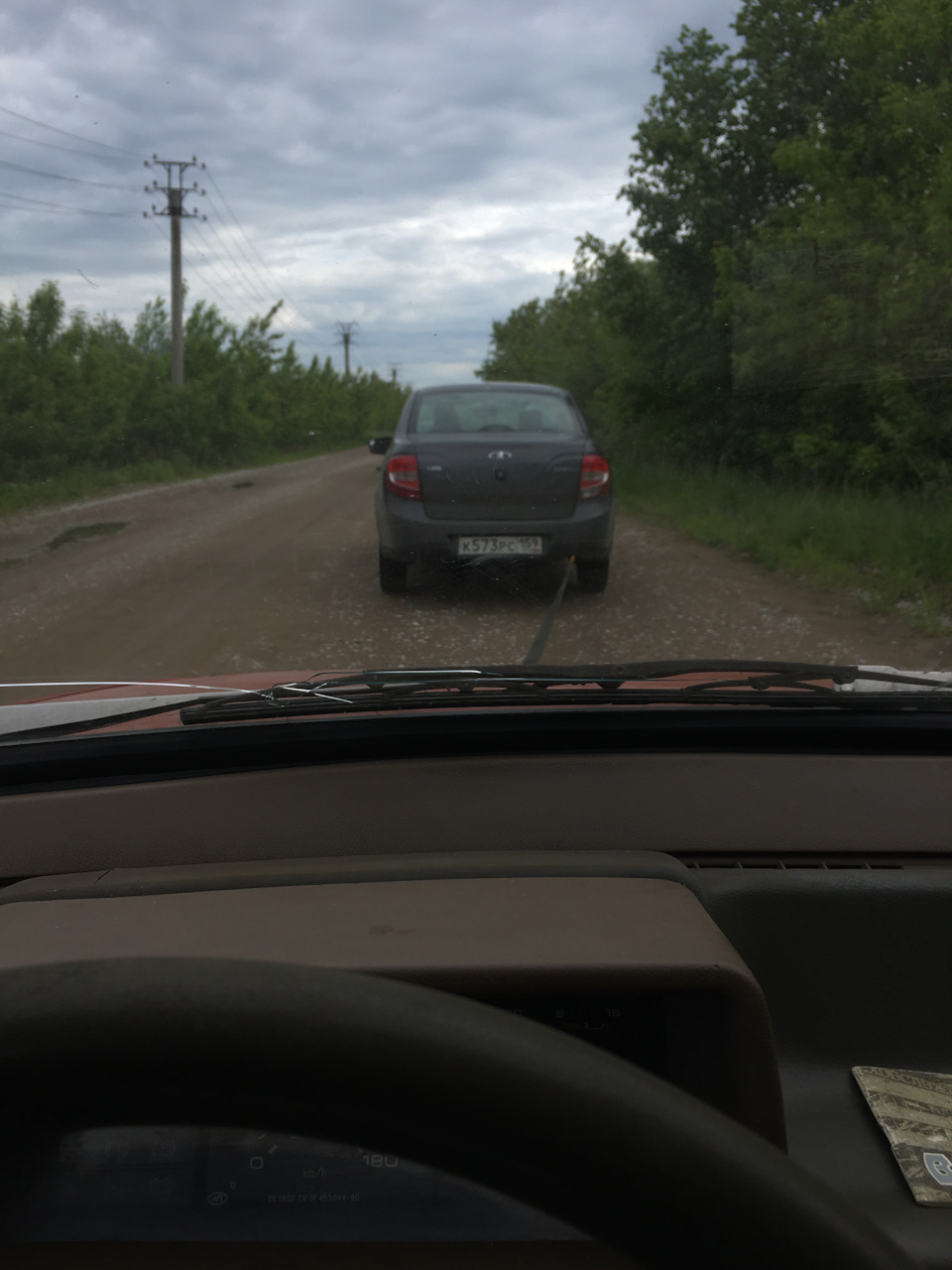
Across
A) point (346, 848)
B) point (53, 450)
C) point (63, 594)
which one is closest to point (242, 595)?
point (63, 594)

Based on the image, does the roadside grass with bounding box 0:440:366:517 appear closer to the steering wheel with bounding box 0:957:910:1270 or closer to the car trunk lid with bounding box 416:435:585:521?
the car trunk lid with bounding box 416:435:585:521

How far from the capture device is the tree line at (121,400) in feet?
18.9

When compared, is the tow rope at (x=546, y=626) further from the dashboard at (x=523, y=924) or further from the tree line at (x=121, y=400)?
the tree line at (x=121, y=400)

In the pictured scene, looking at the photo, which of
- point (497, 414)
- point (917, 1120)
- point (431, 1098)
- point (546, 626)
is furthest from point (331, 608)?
point (431, 1098)

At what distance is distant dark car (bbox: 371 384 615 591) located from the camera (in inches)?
180

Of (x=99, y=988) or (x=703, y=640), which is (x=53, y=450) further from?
(x=99, y=988)

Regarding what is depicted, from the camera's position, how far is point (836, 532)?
4484mm

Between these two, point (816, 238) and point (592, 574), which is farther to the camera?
point (592, 574)

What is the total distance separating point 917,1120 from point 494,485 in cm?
319

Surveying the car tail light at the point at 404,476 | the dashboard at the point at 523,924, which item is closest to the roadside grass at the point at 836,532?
the car tail light at the point at 404,476

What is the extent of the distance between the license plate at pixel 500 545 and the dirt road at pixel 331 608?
141 mm

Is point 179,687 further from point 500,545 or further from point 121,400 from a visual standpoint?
point 121,400

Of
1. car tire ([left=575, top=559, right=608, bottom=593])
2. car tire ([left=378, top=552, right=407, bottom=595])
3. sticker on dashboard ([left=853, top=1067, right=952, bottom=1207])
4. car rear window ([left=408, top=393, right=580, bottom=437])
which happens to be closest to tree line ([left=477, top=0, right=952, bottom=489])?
car rear window ([left=408, top=393, right=580, bottom=437])

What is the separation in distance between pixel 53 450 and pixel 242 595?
1590mm
